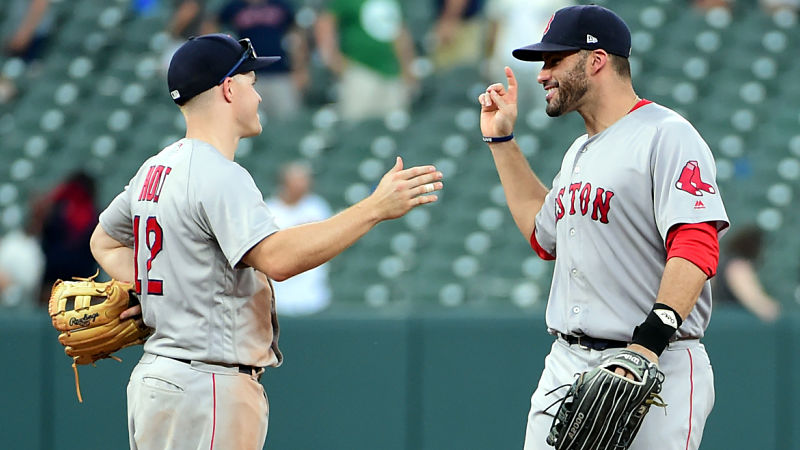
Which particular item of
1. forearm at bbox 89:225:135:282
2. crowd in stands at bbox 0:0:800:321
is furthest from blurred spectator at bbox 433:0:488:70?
forearm at bbox 89:225:135:282

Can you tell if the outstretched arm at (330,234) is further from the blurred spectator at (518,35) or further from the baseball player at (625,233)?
the blurred spectator at (518,35)

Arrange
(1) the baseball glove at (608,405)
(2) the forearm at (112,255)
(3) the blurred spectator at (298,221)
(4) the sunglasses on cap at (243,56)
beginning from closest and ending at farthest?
(1) the baseball glove at (608,405)
(4) the sunglasses on cap at (243,56)
(2) the forearm at (112,255)
(3) the blurred spectator at (298,221)

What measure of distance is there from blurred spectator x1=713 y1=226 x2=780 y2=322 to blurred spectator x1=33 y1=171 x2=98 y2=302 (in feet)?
12.2

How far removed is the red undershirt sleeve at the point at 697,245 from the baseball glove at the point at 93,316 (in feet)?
5.39

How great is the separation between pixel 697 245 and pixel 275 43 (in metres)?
5.60

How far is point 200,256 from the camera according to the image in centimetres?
317

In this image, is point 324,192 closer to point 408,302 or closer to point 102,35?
point 408,302

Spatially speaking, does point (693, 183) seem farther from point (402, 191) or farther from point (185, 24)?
point (185, 24)

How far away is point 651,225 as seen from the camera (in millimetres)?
3193

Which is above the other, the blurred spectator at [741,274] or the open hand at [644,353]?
the open hand at [644,353]


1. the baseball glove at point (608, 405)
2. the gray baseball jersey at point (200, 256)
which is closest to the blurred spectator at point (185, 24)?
the gray baseball jersey at point (200, 256)

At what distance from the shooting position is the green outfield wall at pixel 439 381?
5531 mm

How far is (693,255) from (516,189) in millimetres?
908

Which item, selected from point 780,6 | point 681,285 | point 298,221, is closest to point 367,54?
point 298,221
